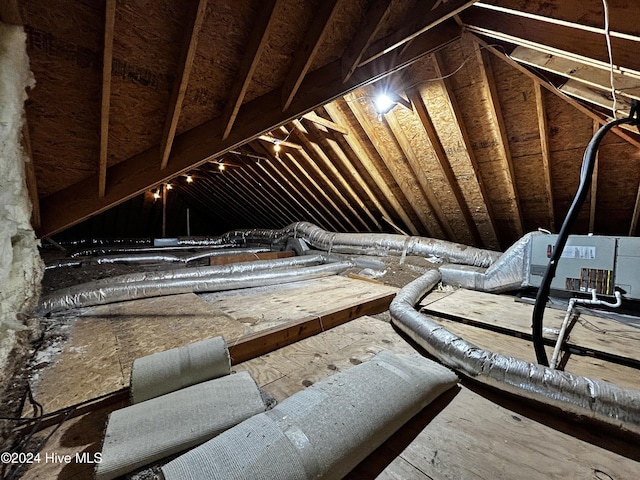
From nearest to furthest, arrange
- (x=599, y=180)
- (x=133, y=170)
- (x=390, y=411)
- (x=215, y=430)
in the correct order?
(x=215, y=430) → (x=390, y=411) → (x=133, y=170) → (x=599, y=180)

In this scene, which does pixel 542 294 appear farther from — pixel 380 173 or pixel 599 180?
pixel 380 173

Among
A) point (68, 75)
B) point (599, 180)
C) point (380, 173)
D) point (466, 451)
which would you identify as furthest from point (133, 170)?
point (599, 180)

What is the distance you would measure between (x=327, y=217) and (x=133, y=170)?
4028 millimetres

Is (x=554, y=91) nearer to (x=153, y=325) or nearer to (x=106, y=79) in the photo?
(x=106, y=79)

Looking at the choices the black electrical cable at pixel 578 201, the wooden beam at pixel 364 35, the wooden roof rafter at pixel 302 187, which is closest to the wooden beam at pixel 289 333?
the black electrical cable at pixel 578 201

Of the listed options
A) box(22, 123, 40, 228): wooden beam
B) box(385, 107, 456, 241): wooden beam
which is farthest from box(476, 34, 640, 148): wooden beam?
box(22, 123, 40, 228): wooden beam

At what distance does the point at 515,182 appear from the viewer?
3051 millimetres

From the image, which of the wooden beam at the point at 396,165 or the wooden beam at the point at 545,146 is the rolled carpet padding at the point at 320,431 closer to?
the wooden beam at the point at 545,146

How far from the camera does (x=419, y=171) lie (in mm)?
3436

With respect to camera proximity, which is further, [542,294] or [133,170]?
[133,170]

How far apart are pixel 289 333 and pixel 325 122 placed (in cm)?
264

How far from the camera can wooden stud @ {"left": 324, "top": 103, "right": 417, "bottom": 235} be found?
3.38 m

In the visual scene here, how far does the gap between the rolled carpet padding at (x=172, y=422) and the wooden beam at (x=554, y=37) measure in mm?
2286

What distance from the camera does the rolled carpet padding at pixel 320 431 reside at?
2.12 ft
